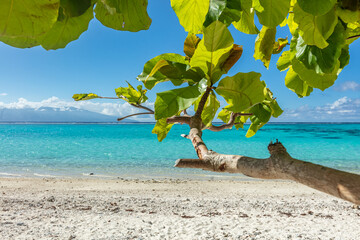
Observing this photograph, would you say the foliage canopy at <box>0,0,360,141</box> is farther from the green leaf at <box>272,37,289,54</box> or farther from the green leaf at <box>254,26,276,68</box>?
the green leaf at <box>272,37,289,54</box>

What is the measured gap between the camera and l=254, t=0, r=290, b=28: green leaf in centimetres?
40

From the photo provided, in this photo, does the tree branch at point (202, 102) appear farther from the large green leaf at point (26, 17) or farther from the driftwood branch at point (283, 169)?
the large green leaf at point (26, 17)

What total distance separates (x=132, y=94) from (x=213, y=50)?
369 mm

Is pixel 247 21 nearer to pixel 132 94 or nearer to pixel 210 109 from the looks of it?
pixel 210 109

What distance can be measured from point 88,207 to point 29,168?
29.7 ft

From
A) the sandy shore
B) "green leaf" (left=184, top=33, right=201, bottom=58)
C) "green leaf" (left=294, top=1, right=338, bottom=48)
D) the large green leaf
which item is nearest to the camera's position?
→ the large green leaf

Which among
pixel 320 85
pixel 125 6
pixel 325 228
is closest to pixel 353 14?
pixel 320 85

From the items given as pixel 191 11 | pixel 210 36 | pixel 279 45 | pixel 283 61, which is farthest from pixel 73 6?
pixel 279 45

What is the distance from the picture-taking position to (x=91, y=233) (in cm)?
430

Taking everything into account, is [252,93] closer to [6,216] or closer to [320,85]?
[320,85]

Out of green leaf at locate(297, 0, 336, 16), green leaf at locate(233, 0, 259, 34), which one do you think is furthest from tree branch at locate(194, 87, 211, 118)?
green leaf at locate(297, 0, 336, 16)

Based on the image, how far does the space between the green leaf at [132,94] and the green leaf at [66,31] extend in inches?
18.3

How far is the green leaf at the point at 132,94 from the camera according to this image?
0.82 meters

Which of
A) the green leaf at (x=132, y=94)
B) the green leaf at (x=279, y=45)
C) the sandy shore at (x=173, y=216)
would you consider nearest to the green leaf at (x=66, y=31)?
the green leaf at (x=132, y=94)
